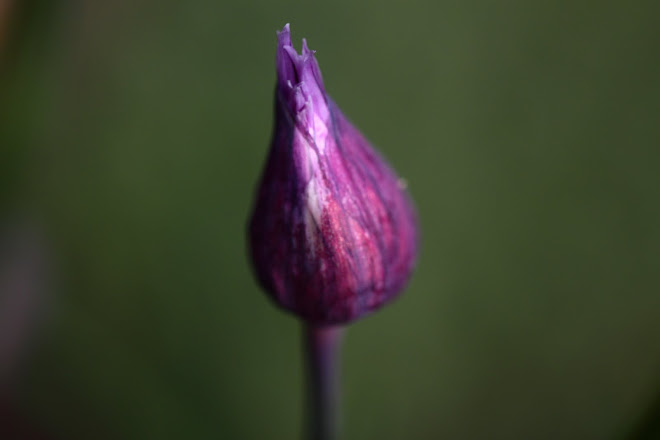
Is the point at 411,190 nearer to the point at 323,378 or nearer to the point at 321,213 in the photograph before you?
the point at 323,378

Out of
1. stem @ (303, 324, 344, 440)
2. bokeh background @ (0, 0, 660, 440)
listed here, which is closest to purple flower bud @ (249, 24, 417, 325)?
stem @ (303, 324, 344, 440)

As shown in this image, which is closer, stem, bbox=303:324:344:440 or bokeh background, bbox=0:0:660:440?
stem, bbox=303:324:344:440

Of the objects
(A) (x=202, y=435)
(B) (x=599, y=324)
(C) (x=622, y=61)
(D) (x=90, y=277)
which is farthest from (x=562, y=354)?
(D) (x=90, y=277)

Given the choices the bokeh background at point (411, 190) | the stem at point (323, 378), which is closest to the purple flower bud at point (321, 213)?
the stem at point (323, 378)

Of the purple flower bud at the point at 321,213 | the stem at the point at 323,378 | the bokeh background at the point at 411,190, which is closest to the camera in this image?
the purple flower bud at the point at 321,213

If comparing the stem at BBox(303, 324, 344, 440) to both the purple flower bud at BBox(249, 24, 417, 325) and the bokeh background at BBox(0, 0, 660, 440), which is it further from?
the bokeh background at BBox(0, 0, 660, 440)

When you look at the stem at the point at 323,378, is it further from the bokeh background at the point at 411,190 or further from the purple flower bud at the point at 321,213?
the bokeh background at the point at 411,190
